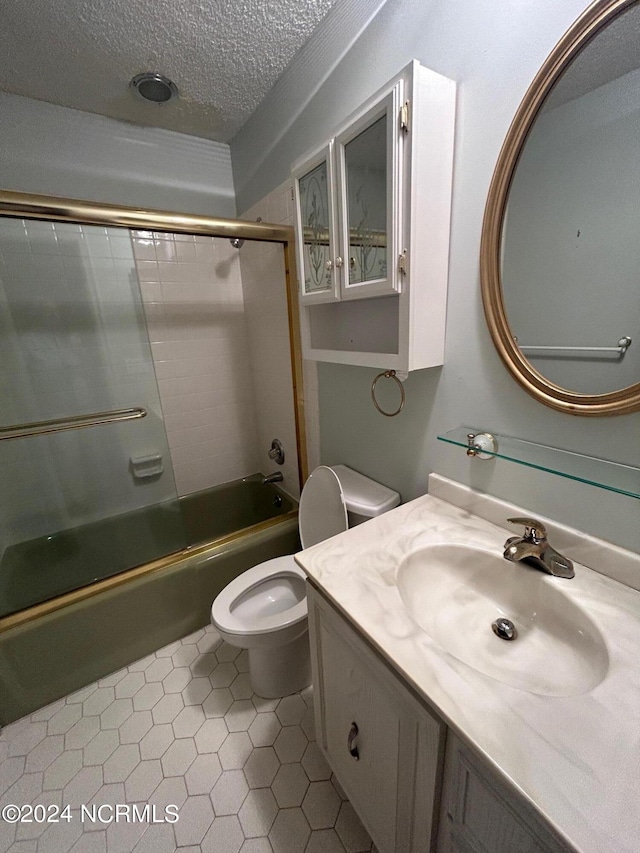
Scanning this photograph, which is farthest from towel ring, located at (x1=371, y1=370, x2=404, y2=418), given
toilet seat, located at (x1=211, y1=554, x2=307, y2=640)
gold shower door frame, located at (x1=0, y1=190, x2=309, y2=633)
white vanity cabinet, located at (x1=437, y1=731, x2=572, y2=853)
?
white vanity cabinet, located at (x1=437, y1=731, x2=572, y2=853)

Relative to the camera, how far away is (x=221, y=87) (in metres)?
1.46

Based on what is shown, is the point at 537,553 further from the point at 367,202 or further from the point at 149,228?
the point at 149,228

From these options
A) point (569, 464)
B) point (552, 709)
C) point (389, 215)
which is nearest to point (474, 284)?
point (389, 215)

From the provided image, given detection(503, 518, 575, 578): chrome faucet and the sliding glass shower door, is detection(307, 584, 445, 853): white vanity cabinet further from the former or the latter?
the sliding glass shower door

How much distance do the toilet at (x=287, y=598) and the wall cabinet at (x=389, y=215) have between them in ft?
1.72

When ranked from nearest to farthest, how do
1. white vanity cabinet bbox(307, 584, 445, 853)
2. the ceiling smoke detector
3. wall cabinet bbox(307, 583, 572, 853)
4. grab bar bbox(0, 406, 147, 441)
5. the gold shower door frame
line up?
wall cabinet bbox(307, 583, 572, 853)
white vanity cabinet bbox(307, 584, 445, 853)
the gold shower door frame
the ceiling smoke detector
grab bar bbox(0, 406, 147, 441)

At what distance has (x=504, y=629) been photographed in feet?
2.48

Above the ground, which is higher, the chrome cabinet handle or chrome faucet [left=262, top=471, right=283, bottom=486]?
chrome faucet [left=262, top=471, right=283, bottom=486]

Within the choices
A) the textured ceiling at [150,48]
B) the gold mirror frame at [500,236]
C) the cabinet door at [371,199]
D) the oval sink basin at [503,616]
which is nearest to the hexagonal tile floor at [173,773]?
the oval sink basin at [503,616]

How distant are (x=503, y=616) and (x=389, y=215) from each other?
1.02 meters

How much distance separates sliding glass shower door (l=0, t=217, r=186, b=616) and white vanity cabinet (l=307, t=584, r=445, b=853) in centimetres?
108

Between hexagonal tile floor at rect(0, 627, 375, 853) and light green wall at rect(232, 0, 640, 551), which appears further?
hexagonal tile floor at rect(0, 627, 375, 853)

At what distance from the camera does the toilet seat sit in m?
1.19

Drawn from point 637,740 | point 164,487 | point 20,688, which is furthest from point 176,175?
point 637,740
